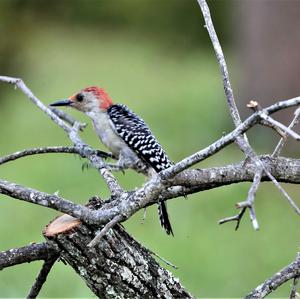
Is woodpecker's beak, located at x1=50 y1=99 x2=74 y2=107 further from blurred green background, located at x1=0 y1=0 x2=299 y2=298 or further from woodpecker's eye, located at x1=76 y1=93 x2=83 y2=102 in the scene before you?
blurred green background, located at x1=0 y1=0 x2=299 y2=298

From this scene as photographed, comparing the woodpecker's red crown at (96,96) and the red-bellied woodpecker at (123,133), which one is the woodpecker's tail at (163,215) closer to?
the red-bellied woodpecker at (123,133)

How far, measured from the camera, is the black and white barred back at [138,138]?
16.6 feet

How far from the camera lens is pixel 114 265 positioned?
304 cm

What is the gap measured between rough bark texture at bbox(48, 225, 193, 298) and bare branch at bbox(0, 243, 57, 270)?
0.18 m

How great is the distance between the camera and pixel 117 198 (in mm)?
3244

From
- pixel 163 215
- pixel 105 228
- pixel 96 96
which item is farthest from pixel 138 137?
pixel 105 228

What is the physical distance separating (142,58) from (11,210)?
1009cm

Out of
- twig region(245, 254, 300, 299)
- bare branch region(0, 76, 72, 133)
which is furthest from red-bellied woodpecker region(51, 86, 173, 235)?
twig region(245, 254, 300, 299)

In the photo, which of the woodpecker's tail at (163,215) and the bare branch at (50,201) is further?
the woodpecker's tail at (163,215)

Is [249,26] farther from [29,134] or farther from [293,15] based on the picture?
[29,134]

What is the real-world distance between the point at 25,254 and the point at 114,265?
385 mm

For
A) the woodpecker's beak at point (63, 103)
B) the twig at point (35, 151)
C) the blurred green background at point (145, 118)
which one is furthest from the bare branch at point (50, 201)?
the blurred green background at point (145, 118)

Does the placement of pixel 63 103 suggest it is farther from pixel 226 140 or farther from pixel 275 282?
pixel 226 140

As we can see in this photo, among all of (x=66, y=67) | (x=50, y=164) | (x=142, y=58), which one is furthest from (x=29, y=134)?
(x=142, y=58)
